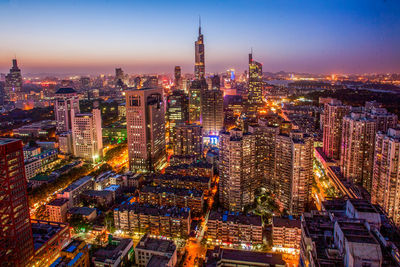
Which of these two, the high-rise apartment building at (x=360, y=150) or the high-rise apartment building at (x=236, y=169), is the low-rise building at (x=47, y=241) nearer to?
the high-rise apartment building at (x=236, y=169)

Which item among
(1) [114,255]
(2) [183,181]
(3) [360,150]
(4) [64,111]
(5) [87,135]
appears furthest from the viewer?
(4) [64,111]

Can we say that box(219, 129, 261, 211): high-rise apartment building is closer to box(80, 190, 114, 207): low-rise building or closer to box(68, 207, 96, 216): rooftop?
box(80, 190, 114, 207): low-rise building

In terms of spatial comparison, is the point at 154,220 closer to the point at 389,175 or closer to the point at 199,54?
the point at 389,175

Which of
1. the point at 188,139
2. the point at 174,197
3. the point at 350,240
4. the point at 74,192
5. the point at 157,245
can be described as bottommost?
the point at 157,245

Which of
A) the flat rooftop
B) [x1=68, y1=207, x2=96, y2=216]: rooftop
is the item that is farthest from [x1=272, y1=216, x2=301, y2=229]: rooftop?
the flat rooftop

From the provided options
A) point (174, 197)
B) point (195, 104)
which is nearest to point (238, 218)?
point (174, 197)

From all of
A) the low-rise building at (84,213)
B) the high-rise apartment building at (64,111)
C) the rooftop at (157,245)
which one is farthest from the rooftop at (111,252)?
the high-rise apartment building at (64,111)

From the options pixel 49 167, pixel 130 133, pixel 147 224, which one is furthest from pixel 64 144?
pixel 147 224

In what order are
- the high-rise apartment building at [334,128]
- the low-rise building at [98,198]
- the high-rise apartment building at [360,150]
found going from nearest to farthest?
the low-rise building at [98,198], the high-rise apartment building at [360,150], the high-rise apartment building at [334,128]
